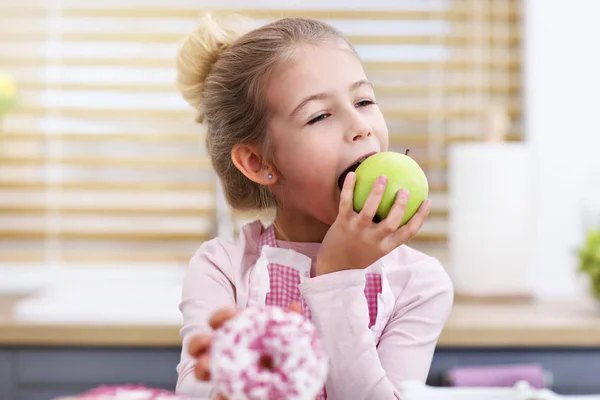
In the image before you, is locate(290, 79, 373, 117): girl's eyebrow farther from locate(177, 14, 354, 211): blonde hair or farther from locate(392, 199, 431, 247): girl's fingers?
locate(392, 199, 431, 247): girl's fingers

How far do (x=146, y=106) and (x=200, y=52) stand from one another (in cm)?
151

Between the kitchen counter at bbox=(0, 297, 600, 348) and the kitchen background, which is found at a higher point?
the kitchen background

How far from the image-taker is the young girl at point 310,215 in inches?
37.8

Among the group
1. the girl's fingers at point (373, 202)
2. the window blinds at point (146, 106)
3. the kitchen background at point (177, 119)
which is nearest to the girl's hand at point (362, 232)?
the girl's fingers at point (373, 202)

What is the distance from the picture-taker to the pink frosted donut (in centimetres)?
57

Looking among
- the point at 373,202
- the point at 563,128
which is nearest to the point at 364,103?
the point at 373,202

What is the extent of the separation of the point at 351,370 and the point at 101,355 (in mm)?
1136

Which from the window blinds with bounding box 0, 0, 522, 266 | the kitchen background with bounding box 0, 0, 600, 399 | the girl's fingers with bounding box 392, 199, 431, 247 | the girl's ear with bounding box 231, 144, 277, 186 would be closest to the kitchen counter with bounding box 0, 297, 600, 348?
the kitchen background with bounding box 0, 0, 600, 399

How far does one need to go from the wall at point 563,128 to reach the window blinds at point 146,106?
113mm

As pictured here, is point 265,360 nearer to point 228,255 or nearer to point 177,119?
point 228,255

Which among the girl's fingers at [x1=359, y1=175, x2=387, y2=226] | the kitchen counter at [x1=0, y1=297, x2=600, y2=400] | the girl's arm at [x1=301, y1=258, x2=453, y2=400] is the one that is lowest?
the kitchen counter at [x1=0, y1=297, x2=600, y2=400]

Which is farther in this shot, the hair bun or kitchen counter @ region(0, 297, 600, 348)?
kitchen counter @ region(0, 297, 600, 348)

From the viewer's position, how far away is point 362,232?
3.24ft

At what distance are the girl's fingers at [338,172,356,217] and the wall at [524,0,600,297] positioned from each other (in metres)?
1.71
